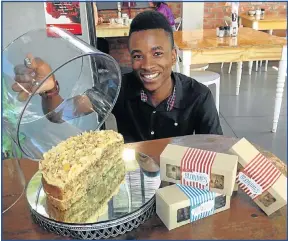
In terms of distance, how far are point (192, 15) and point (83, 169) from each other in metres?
3.58

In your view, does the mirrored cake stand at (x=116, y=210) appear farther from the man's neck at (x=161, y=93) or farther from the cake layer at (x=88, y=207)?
the man's neck at (x=161, y=93)

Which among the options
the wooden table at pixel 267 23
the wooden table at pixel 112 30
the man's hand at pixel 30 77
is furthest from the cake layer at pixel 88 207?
the wooden table at pixel 267 23

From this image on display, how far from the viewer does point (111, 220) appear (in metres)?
0.57

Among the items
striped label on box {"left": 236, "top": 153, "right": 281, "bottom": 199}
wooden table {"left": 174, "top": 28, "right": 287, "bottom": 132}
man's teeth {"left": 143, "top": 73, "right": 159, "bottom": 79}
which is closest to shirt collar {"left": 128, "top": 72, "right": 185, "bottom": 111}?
man's teeth {"left": 143, "top": 73, "right": 159, "bottom": 79}

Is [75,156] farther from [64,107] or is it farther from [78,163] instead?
[64,107]

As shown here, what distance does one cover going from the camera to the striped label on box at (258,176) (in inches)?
24.0

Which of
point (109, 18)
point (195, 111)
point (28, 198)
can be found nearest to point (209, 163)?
point (28, 198)

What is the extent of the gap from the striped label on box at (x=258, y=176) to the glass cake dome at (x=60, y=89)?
367 millimetres

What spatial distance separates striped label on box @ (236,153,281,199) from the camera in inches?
24.0

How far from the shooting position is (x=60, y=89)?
0.83 metres

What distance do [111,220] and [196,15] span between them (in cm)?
366

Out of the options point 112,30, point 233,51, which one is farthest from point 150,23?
point 112,30

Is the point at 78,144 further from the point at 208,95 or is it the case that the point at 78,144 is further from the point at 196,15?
the point at 196,15

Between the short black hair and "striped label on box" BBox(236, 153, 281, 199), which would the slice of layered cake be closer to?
"striped label on box" BBox(236, 153, 281, 199)
